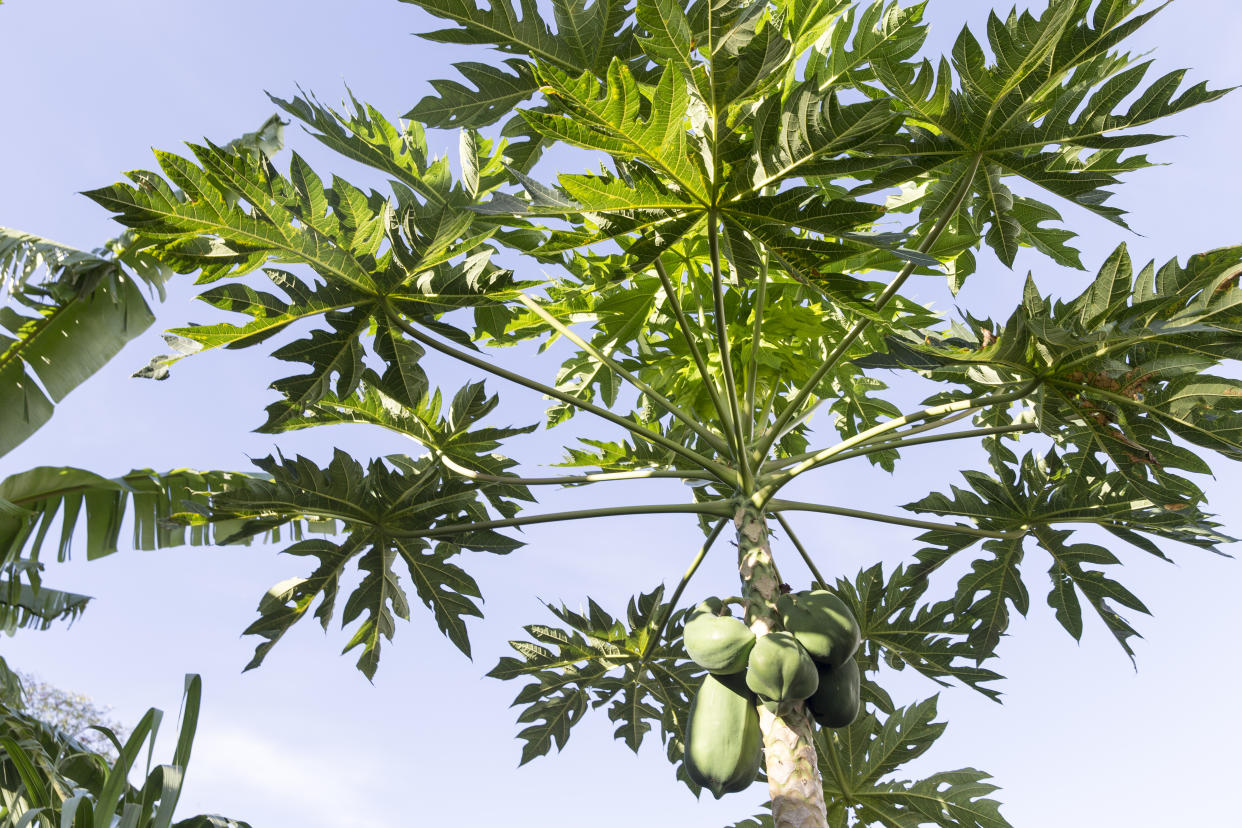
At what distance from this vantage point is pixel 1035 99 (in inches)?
89.6

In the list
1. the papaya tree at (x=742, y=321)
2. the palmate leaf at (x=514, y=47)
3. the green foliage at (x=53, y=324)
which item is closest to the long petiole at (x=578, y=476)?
the papaya tree at (x=742, y=321)

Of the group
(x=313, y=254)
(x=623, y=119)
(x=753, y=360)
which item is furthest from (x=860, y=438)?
(x=313, y=254)

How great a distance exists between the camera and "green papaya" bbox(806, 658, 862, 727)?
222 cm

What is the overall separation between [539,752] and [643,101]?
2.49 m

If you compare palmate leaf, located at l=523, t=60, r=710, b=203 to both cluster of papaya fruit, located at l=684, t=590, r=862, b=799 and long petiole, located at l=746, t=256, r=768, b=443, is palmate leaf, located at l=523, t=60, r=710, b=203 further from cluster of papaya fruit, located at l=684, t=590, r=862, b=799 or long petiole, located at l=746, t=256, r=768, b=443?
cluster of papaya fruit, located at l=684, t=590, r=862, b=799

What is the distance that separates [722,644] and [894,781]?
1.58m

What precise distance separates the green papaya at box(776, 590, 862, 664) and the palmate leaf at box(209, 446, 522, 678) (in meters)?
1.22

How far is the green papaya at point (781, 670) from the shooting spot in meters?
2.02

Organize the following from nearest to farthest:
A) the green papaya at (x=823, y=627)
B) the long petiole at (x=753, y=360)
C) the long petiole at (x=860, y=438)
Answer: the green papaya at (x=823, y=627) → the long petiole at (x=860, y=438) → the long petiole at (x=753, y=360)

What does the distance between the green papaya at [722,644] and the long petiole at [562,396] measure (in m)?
0.65

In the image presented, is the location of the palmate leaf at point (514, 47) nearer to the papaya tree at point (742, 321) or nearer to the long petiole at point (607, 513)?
the papaya tree at point (742, 321)

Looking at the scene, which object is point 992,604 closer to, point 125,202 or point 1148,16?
point 1148,16

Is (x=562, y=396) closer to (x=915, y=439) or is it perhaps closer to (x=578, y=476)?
(x=578, y=476)

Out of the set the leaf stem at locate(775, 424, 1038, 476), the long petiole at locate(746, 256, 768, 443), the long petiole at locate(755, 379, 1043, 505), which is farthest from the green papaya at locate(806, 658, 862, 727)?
the long petiole at locate(746, 256, 768, 443)
